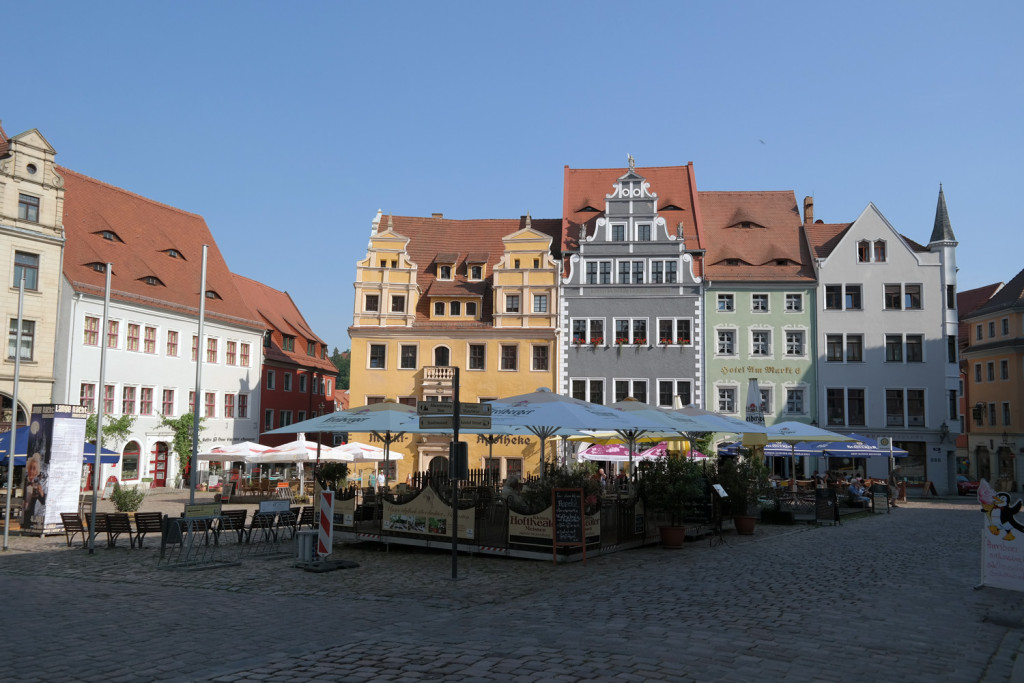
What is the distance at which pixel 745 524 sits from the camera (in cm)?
2131

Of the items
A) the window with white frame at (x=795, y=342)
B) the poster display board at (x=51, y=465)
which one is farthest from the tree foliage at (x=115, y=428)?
the window with white frame at (x=795, y=342)

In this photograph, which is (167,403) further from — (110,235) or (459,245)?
(459,245)

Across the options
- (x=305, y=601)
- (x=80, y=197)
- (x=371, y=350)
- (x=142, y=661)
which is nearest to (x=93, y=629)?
(x=142, y=661)

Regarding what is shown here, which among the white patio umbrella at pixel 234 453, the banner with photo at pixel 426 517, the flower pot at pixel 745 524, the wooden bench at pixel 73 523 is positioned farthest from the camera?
the white patio umbrella at pixel 234 453

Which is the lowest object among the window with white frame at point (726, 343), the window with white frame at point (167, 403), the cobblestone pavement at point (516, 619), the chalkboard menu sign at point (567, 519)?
the cobblestone pavement at point (516, 619)

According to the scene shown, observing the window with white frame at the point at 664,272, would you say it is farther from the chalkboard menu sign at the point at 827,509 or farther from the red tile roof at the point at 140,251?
the red tile roof at the point at 140,251

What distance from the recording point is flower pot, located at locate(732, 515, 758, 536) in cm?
2128

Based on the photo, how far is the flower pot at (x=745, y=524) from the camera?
838 inches

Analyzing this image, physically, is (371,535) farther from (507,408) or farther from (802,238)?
(802,238)

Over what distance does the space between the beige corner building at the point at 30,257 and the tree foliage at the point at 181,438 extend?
20.4 ft

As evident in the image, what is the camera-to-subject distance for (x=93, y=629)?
977 centimetres

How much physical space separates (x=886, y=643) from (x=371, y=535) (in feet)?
36.7

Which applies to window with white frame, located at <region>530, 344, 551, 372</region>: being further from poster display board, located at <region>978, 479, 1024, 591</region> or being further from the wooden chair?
poster display board, located at <region>978, 479, 1024, 591</region>

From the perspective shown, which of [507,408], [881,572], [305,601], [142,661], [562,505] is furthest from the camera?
[507,408]
